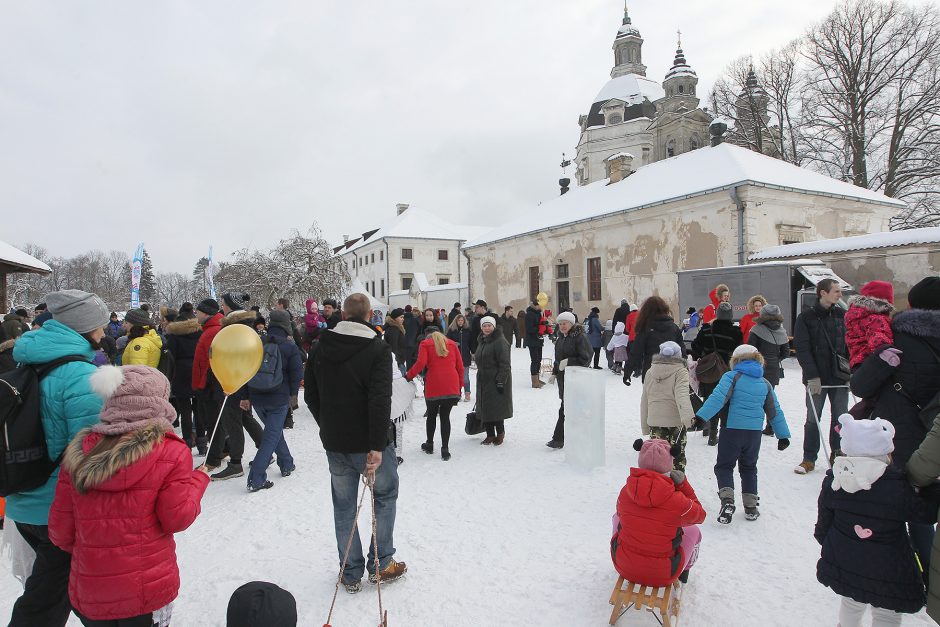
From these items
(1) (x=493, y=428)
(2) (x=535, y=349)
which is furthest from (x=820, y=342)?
(2) (x=535, y=349)

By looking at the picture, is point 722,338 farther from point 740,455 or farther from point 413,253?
point 413,253

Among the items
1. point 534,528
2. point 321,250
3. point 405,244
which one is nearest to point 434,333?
point 534,528

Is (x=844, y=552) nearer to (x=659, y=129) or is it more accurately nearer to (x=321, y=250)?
(x=321, y=250)

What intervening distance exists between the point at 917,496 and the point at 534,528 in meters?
2.81

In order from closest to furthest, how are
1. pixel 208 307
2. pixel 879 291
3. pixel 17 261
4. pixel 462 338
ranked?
pixel 879 291 < pixel 208 307 < pixel 462 338 < pixel 17 261

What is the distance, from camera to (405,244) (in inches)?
1989

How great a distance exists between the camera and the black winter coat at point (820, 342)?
5504 mm

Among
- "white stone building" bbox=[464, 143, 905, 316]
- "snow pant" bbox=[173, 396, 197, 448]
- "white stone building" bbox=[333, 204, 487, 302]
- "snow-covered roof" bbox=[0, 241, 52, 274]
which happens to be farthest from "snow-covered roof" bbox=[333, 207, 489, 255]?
"snow pant" bbox=[173, 396, 197, 448]

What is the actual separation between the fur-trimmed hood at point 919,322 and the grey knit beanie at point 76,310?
457 centimetres

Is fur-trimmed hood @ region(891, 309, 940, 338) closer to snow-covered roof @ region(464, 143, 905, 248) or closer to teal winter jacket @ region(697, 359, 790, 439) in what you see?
teal winter jacket @ region(697, 359, 790, 439)

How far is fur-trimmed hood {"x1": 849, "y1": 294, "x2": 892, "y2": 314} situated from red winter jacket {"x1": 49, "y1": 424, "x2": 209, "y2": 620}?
4411mm

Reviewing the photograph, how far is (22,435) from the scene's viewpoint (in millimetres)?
2410

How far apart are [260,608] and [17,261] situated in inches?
718

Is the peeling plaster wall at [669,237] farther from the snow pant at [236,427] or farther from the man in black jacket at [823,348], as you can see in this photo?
the snow pant at [236,427]
